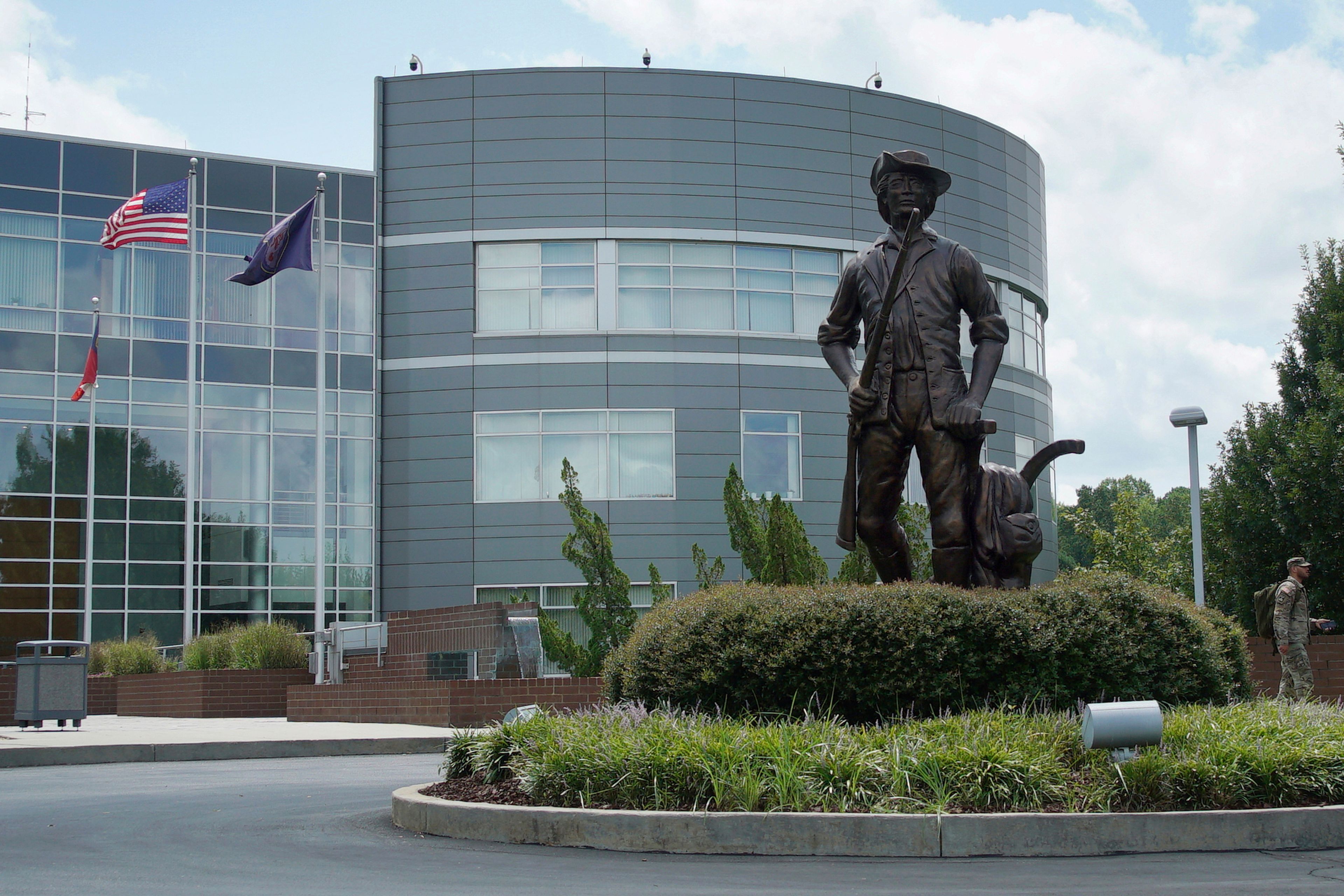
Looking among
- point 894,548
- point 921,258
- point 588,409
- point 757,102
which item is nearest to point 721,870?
point 894,548

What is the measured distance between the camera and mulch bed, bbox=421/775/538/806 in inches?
317

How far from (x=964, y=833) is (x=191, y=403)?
91.0 ft

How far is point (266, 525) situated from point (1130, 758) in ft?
103

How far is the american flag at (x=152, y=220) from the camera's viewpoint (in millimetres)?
29578

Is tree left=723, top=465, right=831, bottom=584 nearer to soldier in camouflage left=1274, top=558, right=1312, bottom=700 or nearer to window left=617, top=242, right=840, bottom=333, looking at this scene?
soldier in camouflage left=1274, top=558, right=1312, bottom=700

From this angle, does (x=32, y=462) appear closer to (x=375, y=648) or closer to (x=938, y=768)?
(x=375, y=648)

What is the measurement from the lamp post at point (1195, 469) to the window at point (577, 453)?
1564cm

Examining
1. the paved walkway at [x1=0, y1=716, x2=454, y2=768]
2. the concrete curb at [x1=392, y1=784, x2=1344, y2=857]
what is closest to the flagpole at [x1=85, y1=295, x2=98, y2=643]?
the paved walkway at [x1=0, y1=716, x2=454, y2=768]

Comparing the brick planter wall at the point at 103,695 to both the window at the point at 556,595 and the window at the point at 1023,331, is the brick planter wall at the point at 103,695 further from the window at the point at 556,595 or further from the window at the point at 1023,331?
the window at the point at 1023,331

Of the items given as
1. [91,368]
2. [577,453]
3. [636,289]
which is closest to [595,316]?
[636,289]

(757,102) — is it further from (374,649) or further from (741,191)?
(374,649)

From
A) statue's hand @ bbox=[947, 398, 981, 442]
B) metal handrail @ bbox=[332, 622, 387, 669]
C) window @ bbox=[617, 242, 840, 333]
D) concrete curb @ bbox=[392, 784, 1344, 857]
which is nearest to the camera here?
concrete curb @ bbox=[392, 784, 1344, 857]

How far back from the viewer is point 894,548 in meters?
9.86

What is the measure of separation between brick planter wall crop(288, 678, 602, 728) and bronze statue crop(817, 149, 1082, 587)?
29.9 feet
